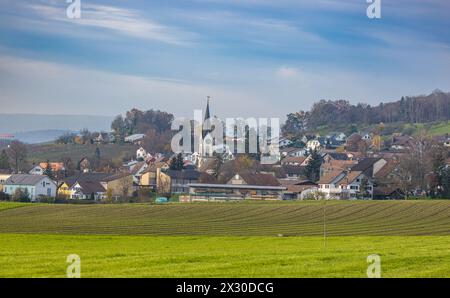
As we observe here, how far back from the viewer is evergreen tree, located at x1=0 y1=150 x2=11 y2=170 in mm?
96300

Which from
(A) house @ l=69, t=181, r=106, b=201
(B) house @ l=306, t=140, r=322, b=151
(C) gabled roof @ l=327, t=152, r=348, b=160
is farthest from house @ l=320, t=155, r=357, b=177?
(A) house @ l=69, t=181, r=106, b=201

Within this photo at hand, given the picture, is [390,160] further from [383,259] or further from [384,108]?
[383,259]

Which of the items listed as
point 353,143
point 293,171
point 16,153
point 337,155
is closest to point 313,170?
point 293,171

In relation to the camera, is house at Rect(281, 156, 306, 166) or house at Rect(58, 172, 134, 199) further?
house at Rect(281, 156, 306, 166)

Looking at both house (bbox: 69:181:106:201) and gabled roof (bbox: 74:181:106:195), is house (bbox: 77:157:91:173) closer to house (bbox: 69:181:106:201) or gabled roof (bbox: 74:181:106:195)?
house (bbox: 69:181:106:201)

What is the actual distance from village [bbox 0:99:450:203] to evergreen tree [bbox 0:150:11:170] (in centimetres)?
270

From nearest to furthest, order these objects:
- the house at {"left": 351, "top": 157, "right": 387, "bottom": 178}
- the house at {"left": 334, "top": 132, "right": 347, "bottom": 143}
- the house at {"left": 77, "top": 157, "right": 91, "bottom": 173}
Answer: the house at {"left": 351, "top": 157, "right": 387, "bottom": 178} → the house at {"left": 77, "top": 157, "right": 91, "bottom": 173} → the house at {"left": 334, "top": 132, "right": 347, "bottom": 143}

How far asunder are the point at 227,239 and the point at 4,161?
68.4 metres

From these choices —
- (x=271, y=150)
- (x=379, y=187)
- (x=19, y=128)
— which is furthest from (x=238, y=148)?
(x=19, y=128)

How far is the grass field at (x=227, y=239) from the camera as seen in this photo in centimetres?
1289

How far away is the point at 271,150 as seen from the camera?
12044cm

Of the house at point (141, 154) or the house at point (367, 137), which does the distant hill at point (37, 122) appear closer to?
the house at point (141, 154)

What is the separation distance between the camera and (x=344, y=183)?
87.4 meters

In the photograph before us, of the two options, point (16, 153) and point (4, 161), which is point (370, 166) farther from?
point (16, 153)
